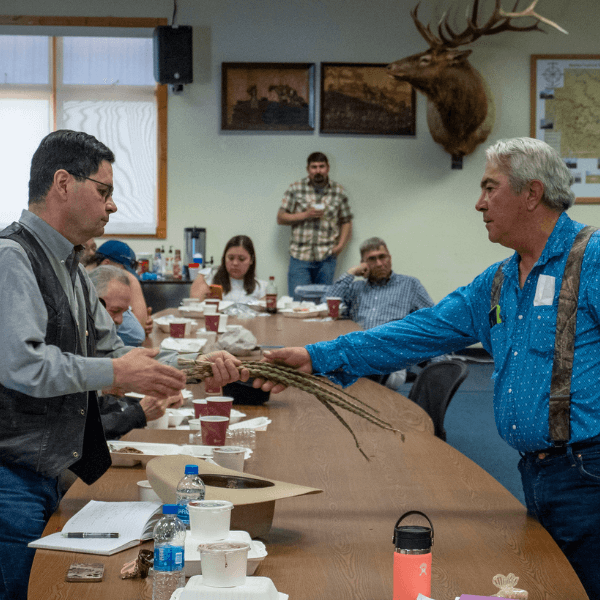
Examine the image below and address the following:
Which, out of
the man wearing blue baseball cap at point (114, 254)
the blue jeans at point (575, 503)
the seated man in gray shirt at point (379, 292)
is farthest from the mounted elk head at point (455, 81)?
the blue jeans at point (575, 503)

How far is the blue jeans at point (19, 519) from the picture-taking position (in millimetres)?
1725

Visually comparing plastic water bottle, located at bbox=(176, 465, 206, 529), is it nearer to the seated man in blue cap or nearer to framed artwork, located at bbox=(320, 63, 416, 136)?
the seated man in blue cap

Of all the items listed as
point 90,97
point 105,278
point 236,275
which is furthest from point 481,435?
point 90,97

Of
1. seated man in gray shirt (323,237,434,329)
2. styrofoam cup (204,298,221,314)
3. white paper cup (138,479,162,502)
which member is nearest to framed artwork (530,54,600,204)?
seated man in gray shirt (323,237,434,329)

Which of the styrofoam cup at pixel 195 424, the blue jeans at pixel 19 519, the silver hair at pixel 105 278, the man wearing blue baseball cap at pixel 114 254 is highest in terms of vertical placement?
the man wearing blue baseball cap at pixel 114 254

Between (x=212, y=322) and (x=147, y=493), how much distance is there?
8.73 feet

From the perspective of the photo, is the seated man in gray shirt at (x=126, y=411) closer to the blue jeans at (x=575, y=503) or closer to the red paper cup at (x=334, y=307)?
the blue jeans at (x=575, y=503)

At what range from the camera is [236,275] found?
6238mm

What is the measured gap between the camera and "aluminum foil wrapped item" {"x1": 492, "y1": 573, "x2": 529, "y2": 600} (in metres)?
1.26

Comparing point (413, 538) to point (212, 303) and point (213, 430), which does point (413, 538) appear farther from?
point (212, 303)

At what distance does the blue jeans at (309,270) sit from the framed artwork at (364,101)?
1.43 meters

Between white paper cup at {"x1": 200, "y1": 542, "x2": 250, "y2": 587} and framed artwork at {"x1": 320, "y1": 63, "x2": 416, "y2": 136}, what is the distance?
743 centimetres

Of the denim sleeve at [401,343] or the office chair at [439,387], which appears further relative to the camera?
the office chair at [439,387]

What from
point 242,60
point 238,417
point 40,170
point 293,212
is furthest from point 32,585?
point 242,60
